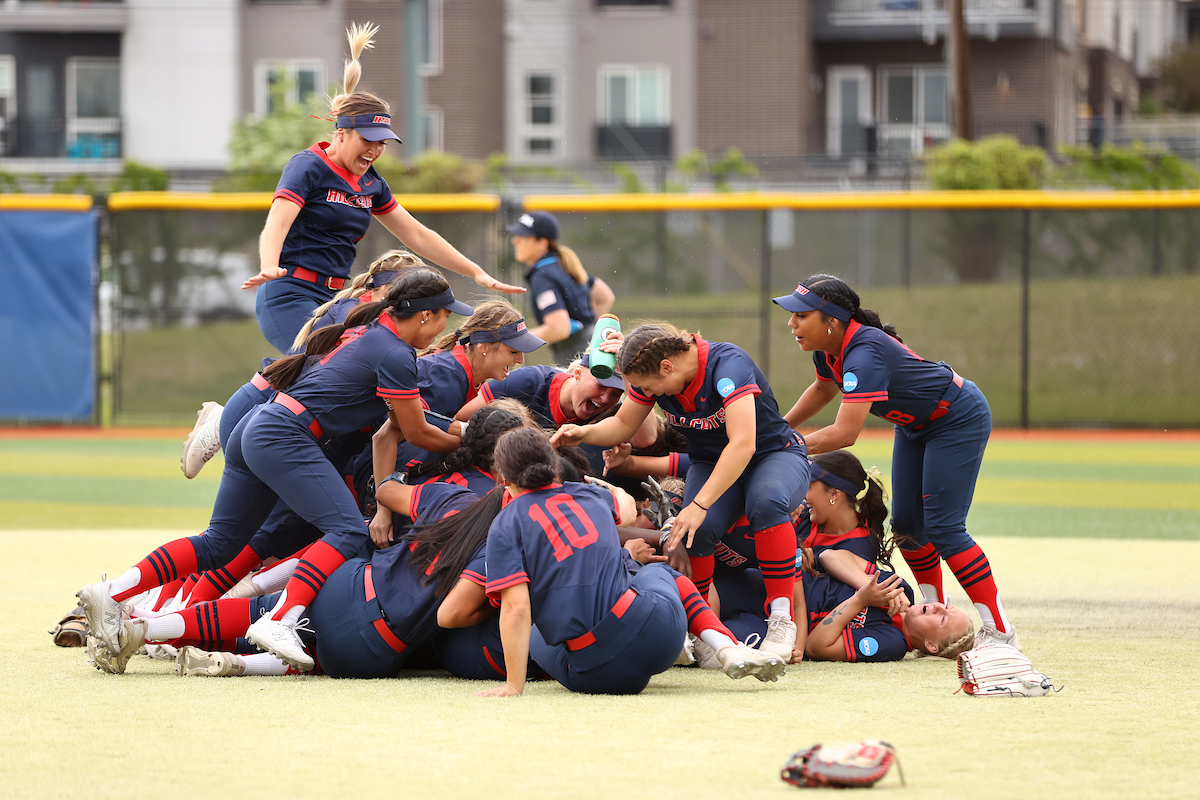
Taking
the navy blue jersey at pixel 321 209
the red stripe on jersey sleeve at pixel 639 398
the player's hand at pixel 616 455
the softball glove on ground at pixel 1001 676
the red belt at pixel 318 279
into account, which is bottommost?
the softball glove on ground at pixel 1001 676

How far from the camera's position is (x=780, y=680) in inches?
175

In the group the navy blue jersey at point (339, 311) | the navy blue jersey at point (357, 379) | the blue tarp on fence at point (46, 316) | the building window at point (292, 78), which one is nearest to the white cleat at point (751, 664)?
the navy blue jersey at point (357, 379)

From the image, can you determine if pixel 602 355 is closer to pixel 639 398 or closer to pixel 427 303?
pixel 639 398

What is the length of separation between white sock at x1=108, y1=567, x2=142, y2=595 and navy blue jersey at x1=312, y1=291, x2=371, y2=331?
4.03ft

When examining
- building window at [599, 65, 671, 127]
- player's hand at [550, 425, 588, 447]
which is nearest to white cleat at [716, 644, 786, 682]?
player's hand at [550, 425, 588, 447]

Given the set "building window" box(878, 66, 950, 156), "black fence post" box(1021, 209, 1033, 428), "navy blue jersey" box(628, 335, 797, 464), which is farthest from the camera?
"building window" box(878, 66, 950, 156)

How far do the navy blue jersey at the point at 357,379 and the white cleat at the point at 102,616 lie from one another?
1006 mm

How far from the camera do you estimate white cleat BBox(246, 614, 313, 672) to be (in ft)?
14.3

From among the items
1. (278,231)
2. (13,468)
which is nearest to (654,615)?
(278,231)

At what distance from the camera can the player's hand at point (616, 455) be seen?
5305 millimetres

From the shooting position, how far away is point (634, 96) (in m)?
28.6

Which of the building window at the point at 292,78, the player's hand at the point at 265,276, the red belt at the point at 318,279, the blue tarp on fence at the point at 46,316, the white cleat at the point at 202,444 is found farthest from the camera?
the building window at the point at 292,78

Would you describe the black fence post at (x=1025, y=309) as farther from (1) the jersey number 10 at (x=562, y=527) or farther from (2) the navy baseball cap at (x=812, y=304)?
(1) the jersey number 10 at (x=562, y=527)

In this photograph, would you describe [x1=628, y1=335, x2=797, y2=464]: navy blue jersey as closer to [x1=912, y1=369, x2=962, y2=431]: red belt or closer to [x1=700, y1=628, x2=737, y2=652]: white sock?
[x1=912, y1=369, x2=962, y2=431]: red belt
